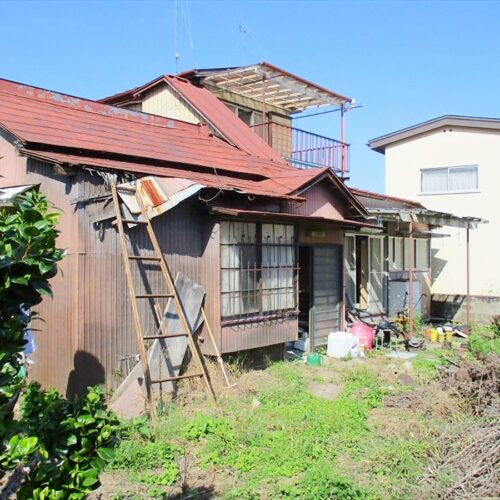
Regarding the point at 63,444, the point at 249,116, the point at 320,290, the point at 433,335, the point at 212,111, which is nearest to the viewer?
the point at 63,444

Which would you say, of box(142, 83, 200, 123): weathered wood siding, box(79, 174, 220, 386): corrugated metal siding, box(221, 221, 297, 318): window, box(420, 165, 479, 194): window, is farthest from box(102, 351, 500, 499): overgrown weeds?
box(420, 165, 479, 194): window

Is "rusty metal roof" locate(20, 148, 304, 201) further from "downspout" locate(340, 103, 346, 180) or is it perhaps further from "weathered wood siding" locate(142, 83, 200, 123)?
"downspout" locate(340, 103, 346, 180)

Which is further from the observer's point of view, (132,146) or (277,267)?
(277,267)

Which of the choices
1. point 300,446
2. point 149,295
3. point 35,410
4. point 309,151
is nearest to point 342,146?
point 309,151

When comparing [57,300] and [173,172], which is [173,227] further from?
[57,300]

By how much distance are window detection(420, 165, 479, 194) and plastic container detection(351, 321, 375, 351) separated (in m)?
8.13

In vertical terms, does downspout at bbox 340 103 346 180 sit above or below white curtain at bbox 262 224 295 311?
above

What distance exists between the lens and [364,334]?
1170 centimetres

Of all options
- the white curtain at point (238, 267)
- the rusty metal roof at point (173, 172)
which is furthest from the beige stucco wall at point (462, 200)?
the white curtain at point (238, 267)

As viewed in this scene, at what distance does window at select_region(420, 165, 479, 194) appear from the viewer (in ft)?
57.5

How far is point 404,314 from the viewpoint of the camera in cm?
1427

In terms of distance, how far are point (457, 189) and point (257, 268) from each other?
1132 centimetres

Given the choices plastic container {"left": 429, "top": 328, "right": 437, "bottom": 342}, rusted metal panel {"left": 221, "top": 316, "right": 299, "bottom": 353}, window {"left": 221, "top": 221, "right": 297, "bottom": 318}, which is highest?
window {"left": 221, "top": 221, "right": 297, "bottom": 318}

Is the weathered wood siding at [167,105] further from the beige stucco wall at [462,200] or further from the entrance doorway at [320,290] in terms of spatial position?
the beige stucco wall at [462,200]
